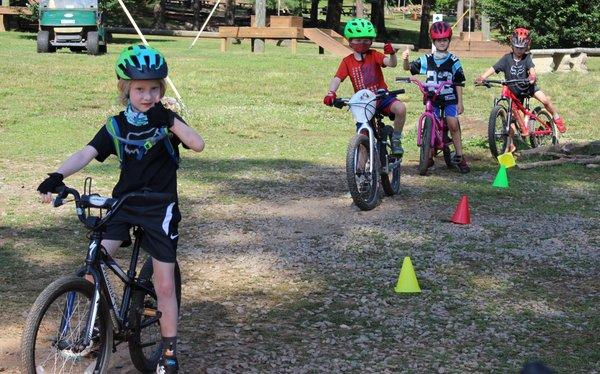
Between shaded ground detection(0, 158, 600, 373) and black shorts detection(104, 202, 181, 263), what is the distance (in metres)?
0.81

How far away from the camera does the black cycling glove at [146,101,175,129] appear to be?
434 cm

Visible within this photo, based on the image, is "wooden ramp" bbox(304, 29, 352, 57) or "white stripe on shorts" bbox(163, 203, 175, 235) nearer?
"white stripe on shorts" bbox(163, 203, 175, 235)

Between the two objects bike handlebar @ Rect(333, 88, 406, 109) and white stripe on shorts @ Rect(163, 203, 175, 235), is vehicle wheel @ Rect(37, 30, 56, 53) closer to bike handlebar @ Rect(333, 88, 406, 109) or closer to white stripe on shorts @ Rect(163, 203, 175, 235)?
bike handlebar @ Rect(333, 88, 406, 109)

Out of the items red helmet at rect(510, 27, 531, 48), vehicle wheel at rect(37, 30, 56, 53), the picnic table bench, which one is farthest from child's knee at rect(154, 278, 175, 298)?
vehicle wheel at rect(37, 30, 56, 53)

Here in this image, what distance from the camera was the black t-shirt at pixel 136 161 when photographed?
4.44 m

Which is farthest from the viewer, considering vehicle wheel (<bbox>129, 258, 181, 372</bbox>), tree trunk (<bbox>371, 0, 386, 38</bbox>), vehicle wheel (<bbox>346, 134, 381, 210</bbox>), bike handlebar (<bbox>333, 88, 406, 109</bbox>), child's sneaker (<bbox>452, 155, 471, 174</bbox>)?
tree trunk (<bbox>371, 0, 386, 38</bbox>)

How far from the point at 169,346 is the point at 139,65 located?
1.32m

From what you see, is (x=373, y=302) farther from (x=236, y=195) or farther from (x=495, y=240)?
(x=236, y=195)

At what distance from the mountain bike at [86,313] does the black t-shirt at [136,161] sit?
15 cm

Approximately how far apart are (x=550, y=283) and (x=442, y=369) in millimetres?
1911

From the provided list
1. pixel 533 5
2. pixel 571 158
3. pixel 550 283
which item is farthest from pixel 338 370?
pixel 533 5

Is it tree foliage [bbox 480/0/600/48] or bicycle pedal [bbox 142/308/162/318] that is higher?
tree foliage [bbox 480/0/600/48]

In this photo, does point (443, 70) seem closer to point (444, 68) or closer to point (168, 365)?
point (444, 68)

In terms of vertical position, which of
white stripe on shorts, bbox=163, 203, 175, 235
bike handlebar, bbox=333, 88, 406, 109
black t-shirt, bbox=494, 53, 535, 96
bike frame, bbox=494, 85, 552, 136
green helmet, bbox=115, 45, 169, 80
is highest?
green helmet, bbox=115, 45, 169, 80
